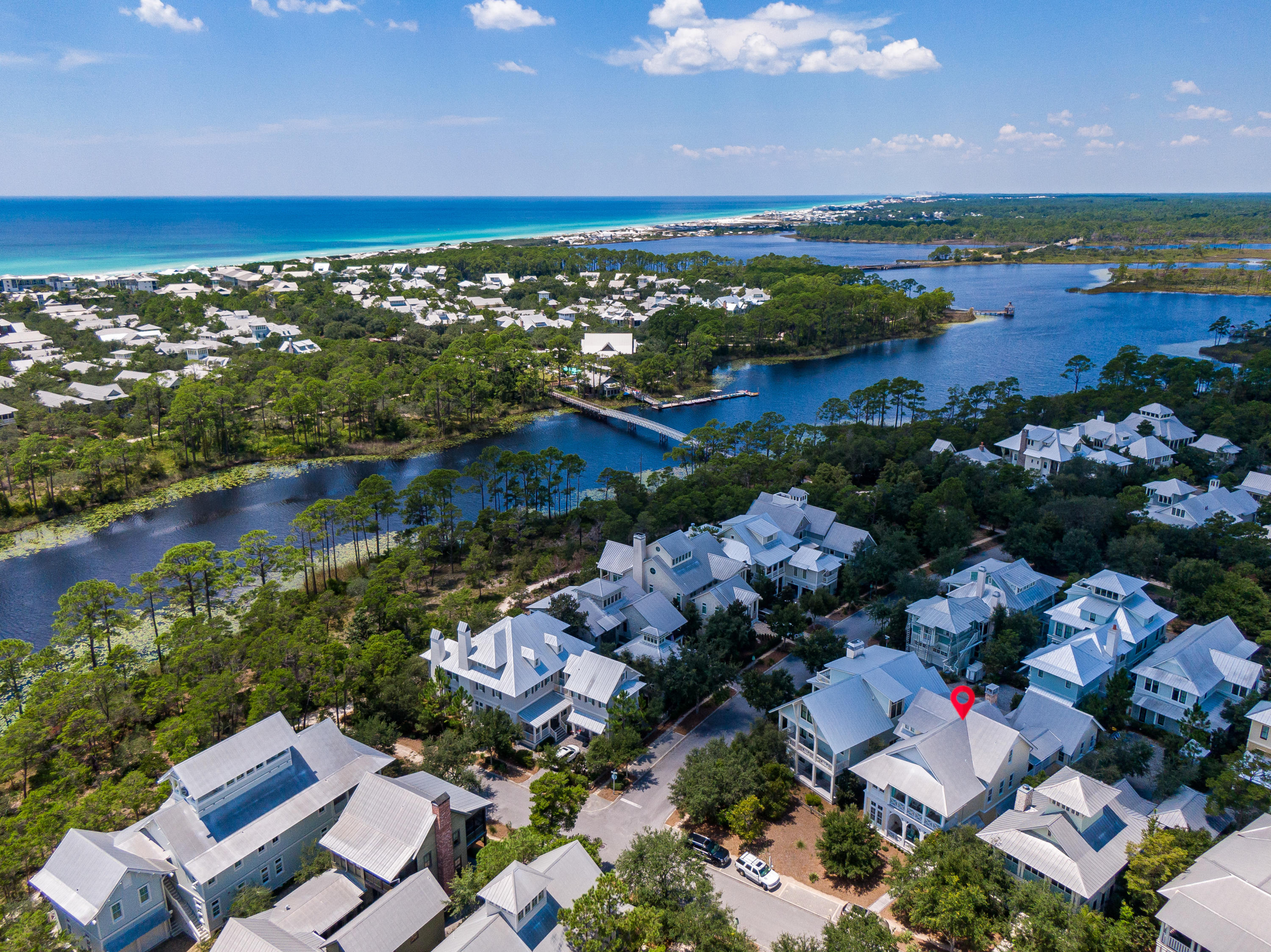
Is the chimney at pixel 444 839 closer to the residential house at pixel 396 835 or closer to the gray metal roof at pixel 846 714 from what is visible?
the residential house at pixel 396 835

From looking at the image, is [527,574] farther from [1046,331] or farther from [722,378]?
[1046,331]

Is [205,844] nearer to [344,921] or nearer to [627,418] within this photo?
[344,921]

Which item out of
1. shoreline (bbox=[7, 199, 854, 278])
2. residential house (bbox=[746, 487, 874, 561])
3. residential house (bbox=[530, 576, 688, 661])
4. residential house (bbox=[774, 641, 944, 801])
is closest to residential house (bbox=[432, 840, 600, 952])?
residential house (bbox=[774, 641, 944, 801])

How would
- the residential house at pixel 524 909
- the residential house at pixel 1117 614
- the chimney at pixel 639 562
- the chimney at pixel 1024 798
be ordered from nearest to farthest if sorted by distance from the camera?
the residential house at pixel 524 909
the chimney at pixel 1024 798
the residential house at pixel 1117 614
the chimney at pixel 639 562

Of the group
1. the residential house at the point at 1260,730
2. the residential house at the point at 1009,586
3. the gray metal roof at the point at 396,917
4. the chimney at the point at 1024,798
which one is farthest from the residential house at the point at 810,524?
the gray metal roof at the point at 396,917

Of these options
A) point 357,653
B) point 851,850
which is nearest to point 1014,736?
point 851,850

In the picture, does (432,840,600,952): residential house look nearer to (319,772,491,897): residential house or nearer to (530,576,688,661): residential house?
(319,772,491,897): residential house

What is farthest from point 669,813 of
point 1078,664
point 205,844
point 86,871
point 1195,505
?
point 1195,505
